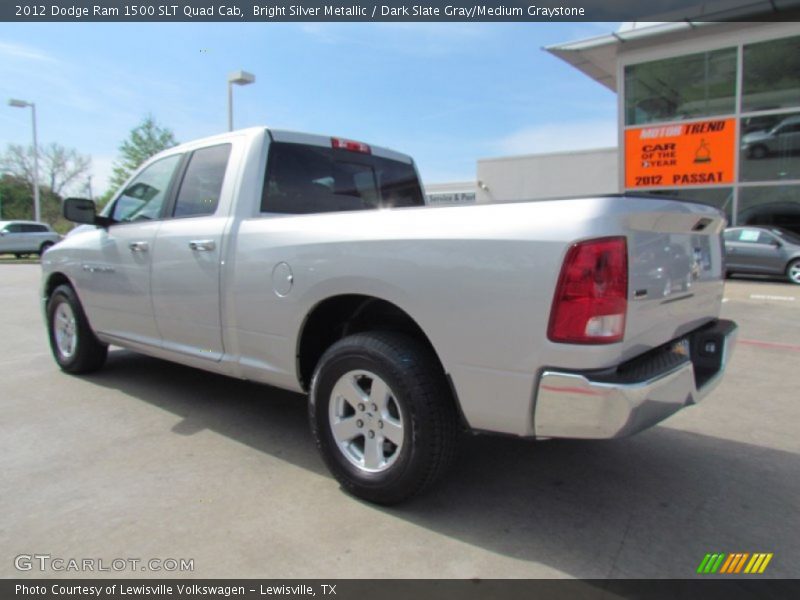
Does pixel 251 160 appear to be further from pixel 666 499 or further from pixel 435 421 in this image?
pixel 666 499

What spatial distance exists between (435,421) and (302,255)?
113 cm

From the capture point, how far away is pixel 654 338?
8.40ft

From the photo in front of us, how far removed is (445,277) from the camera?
2.51m

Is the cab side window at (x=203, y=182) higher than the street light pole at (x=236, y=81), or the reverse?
the street light pole at (x=236, y=81)

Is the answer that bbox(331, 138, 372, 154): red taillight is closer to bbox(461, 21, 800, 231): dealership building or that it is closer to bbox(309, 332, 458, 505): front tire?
bbox(309, 332, 458, 505): front tire

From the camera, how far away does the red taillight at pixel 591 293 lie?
2209 millimetres

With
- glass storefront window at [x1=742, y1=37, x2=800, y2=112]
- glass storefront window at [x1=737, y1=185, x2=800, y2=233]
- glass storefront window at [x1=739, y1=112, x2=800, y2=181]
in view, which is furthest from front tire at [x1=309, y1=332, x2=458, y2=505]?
glass storefront window at [x1=742, y1=37, x2=800, y2=112]

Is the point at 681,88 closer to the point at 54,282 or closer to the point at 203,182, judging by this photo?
the point at 203,182

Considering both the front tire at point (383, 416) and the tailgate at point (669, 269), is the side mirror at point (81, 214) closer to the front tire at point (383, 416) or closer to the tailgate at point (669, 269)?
the front tire at point (383, 416)

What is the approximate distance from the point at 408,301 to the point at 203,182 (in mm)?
2081

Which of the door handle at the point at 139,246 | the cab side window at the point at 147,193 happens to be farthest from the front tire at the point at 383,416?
the cab side window at the point at 147,193

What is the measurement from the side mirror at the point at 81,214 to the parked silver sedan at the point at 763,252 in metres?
14.3

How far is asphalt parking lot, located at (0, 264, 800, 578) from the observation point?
2.49 metres

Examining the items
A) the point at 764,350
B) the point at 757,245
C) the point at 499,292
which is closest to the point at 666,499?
the point at 499,292
